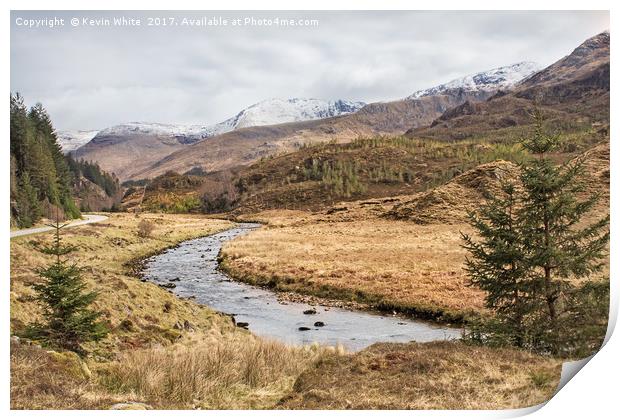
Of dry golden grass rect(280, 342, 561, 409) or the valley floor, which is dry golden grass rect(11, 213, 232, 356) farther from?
dry golden grass rect(280, 342, 561, 409)

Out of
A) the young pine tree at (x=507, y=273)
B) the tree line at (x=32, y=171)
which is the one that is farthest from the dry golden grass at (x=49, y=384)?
the young pine tree at (x=507, y=273)

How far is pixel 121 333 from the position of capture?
1402 cm

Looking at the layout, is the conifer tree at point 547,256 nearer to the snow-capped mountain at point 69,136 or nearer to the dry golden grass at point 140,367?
the dry golden grass at point 140,367

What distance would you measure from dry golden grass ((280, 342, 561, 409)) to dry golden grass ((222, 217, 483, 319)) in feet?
33.3

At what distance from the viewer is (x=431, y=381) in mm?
9148

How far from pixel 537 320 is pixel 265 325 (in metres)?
11.4

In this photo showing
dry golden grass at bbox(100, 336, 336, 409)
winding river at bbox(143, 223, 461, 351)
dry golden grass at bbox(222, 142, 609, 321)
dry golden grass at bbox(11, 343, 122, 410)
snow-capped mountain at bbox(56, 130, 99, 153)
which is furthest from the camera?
→ dry golden grass at bbox(222, 142, 609, 321)

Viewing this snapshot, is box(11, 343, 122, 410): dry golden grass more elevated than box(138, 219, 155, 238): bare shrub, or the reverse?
box(138, 219, 155, 238): bare shrub

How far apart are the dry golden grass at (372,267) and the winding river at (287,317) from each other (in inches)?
63.3

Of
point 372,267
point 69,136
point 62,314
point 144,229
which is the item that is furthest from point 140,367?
point 144,229

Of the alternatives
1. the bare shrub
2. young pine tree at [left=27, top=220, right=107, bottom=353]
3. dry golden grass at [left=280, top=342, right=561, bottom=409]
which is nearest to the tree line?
young pine tree at [left=27, top=220, right=107, bottom=353]

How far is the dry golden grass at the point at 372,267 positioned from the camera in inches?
876

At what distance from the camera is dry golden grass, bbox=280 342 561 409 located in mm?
8703
